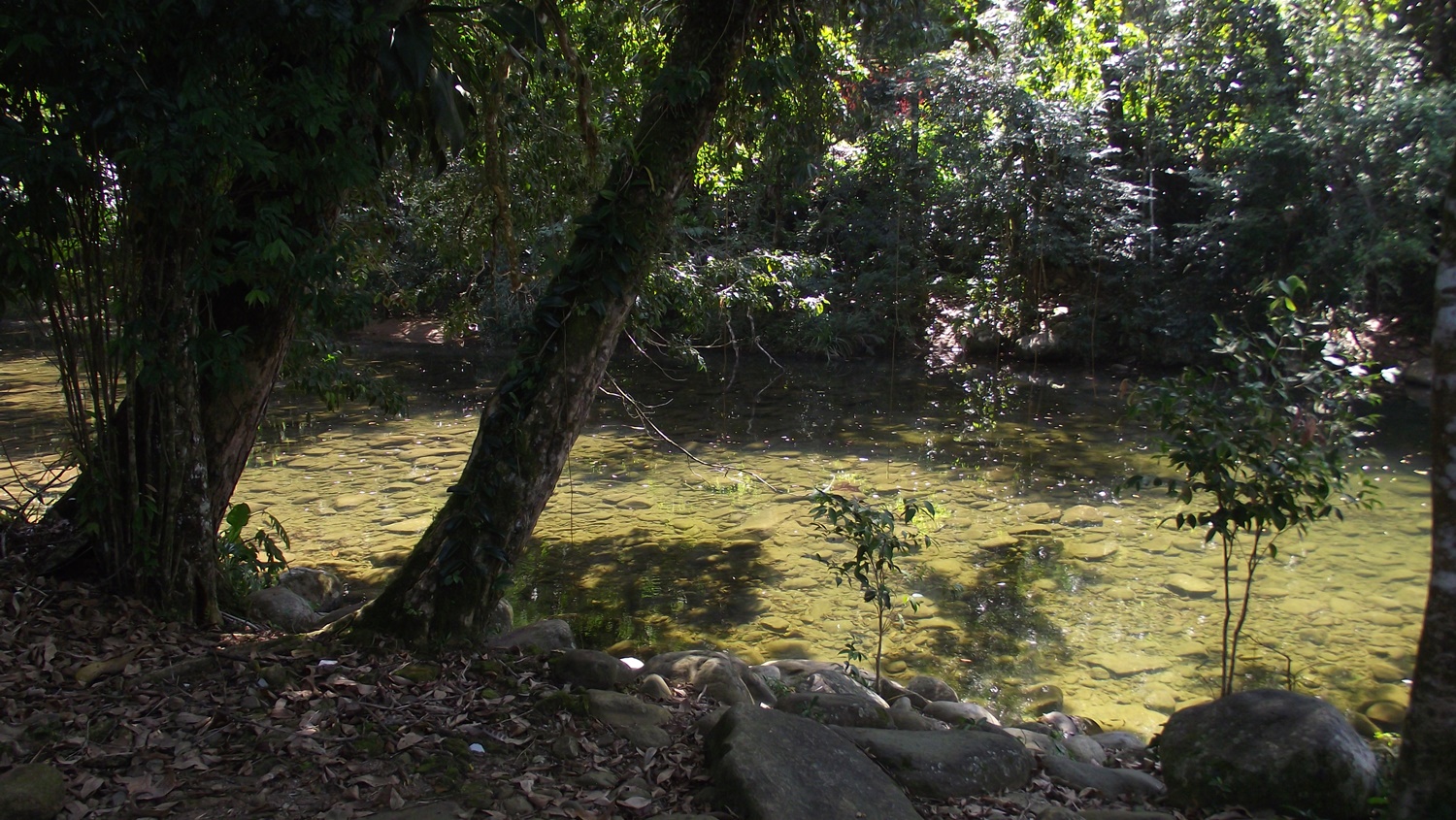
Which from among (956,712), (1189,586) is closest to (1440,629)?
(956,712)

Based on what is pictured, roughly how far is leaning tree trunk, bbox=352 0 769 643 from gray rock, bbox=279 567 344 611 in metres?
2.72

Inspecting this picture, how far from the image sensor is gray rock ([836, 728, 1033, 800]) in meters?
3.24

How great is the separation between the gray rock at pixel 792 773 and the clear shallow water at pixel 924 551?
271cm

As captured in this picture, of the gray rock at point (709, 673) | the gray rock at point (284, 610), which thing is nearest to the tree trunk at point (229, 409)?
the gray rock at point (284, 610)

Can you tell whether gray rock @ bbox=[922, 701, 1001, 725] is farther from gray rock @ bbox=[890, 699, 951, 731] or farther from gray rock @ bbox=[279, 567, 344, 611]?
gray rock @ bbox=[279, 567, 344, 611]

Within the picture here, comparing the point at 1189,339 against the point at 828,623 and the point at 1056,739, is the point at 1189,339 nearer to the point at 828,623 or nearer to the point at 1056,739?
the point at 828,623

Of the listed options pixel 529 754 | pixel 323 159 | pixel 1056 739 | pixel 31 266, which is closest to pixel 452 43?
pixel 323 159

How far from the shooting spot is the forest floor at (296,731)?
2551 mm

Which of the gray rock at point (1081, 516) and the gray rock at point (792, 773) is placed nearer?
the gray rock at point (792, 773)

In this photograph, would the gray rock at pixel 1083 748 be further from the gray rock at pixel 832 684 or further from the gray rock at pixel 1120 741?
the gray rock at pixel 832 684

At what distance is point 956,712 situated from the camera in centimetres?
469

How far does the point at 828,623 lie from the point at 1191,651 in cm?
232

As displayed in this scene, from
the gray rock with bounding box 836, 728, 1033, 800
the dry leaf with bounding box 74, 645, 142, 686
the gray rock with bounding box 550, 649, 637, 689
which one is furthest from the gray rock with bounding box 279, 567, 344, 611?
the gray rock with bounding box 836, 728, 1033, 800

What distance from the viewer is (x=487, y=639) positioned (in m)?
3.89
